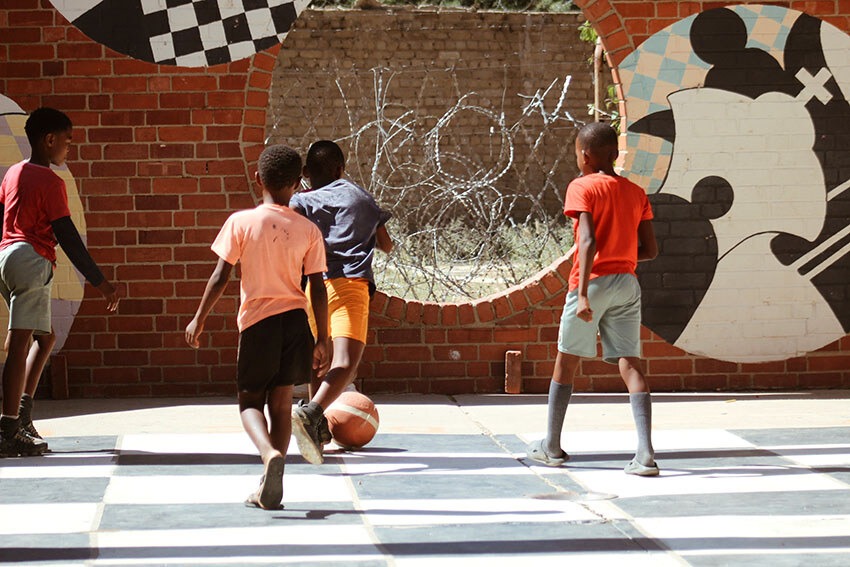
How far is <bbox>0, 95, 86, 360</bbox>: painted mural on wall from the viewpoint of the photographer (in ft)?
24.3

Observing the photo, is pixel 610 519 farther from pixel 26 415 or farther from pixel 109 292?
pixel 26 415

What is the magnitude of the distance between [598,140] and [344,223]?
1338mm

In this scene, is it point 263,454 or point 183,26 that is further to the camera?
point 183,26

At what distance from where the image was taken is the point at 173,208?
7469 mm

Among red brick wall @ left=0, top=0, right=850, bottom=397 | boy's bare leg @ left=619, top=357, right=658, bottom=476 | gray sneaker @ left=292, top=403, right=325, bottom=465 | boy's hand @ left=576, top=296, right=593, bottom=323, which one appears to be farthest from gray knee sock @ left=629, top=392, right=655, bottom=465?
red brick wall @ left=0, top=0, right=850, bottom=397

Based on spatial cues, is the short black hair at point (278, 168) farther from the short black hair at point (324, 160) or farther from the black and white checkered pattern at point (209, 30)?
the black and white checkered pattern at point (209, 30)

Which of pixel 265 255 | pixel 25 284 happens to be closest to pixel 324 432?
pixel 265 255

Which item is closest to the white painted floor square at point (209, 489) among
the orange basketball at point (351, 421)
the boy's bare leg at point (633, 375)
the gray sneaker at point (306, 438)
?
the gray sneaker at point (306, 438)

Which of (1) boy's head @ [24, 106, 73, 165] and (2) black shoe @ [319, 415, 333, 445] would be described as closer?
(2) black shoe @ [319, 415, 333, 445]

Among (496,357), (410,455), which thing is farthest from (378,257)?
(410,455)

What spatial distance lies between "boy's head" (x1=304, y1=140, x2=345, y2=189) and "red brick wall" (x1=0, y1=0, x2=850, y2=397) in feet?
5.71

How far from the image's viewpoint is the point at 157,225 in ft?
24.5

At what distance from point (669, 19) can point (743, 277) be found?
6.06 ft

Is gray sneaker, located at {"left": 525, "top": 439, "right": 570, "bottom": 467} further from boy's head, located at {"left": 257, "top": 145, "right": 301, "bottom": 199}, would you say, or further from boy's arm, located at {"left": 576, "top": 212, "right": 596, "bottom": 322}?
boy's head, located at {"left": 257, "top": 145, "right": 301, "bottom": 199}
